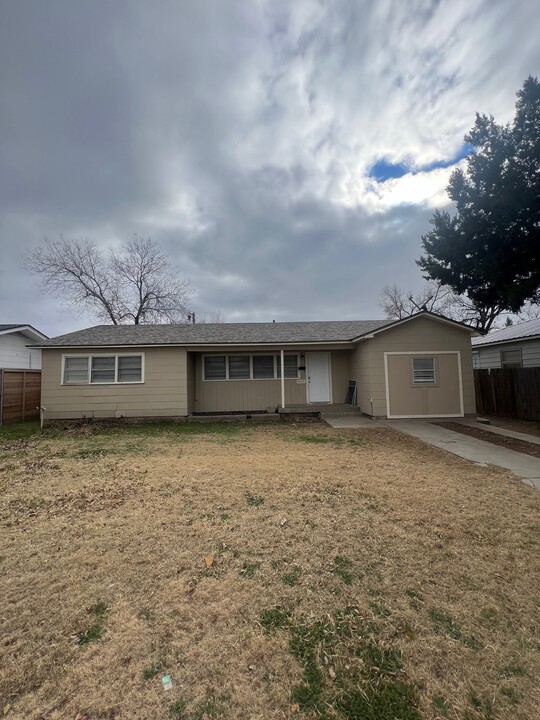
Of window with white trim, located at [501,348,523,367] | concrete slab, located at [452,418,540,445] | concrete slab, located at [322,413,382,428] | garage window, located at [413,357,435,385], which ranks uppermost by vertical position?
window with white trim, located at [501,348,523,367]

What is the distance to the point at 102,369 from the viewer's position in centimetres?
1155

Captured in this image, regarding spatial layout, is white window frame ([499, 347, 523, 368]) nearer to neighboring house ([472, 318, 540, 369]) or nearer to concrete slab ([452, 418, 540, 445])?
neighboring house ([472, 318, 540, 369])

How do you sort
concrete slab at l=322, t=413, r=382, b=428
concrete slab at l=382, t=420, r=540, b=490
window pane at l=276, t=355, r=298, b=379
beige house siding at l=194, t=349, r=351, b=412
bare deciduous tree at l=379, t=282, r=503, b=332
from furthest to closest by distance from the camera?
bare deciduous tree at l=379, t=282, r=503, b=332, window pane at l=276, t=355, r=298, b=379, beige house siding at l=194, t=349, r=351, b=412, concrete slab at l=322, t=413, r=382, b=428, concrete slab at l=382, t=420, r=540, b=490

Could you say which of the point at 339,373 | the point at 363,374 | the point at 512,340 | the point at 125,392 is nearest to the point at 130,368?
the point at 125,392

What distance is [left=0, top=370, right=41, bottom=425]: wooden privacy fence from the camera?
444 inches

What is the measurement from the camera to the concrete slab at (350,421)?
32.8 ft

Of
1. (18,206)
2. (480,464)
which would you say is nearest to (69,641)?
(480,464)

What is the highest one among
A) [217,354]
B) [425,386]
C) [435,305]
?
[435,305]

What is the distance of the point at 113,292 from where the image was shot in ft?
82.0

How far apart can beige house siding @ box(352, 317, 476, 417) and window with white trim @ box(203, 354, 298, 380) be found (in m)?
3.33

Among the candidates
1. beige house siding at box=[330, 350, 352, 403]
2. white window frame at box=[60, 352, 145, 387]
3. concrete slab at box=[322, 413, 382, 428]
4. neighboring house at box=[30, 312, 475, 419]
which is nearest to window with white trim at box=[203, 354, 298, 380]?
neighboring house at box=[30, 312, 475, 419]

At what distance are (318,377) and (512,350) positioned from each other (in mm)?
7877

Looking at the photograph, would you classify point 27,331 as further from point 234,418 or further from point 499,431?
point 499,431

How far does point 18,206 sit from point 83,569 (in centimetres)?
1568
